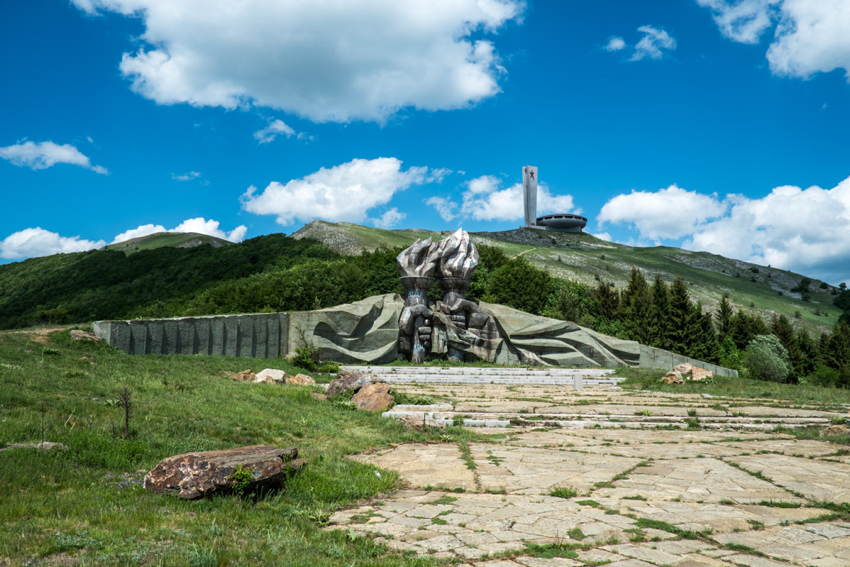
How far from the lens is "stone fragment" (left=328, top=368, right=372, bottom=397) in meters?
10.6

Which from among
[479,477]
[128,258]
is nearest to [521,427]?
[479,477]

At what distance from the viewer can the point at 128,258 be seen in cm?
4578

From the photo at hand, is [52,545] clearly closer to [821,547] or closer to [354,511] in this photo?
[354,511]

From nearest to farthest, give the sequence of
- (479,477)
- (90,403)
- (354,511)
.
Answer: (354,511), (479,477), (90,403)

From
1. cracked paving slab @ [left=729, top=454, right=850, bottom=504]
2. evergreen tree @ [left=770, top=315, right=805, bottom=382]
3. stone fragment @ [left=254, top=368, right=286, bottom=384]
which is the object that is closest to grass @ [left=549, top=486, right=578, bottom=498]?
cracked paving slab @ [left=729, top=454, right=850, bottom=504]

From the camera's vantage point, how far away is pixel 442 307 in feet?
71.2

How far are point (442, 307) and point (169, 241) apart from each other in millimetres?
54049

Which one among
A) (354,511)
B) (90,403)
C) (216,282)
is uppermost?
(216,282)

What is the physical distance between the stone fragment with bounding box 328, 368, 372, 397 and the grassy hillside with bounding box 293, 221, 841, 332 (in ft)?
131

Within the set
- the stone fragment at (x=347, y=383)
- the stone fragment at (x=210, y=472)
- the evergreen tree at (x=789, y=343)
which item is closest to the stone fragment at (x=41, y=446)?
the stone fragment at (x=210, y=472)

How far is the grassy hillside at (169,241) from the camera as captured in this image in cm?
6425

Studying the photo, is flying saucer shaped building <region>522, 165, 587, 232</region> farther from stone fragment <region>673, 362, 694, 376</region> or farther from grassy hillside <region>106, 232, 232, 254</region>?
stone fragment <region>673, 362, 694, 376</region>

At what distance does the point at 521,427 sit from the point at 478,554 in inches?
211

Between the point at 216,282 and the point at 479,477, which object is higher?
the point at 216,282
